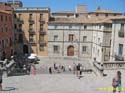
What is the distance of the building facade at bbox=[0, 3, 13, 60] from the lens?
45.9 metres

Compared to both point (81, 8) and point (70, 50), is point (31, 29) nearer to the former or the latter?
point (70, 50)

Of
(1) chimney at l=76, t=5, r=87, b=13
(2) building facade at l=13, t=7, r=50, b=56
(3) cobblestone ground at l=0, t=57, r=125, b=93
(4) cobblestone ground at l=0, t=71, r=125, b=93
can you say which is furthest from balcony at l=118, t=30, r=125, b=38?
(1) chimney at l=76, t=5, r=87, b=13

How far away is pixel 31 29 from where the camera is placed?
2200 inches

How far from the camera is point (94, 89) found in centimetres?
1711

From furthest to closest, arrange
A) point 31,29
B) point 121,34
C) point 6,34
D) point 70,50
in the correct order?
1. point 31,29
2. point 70,50
3. point 6,34
4. point 121,34

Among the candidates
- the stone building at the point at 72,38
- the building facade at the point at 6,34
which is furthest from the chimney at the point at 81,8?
the building facade at the point at 6,34

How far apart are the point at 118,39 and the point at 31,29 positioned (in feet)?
89.6

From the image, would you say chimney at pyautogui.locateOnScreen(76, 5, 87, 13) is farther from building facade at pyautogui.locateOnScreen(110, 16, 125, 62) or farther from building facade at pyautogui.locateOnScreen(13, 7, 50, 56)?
building facade at pyautogui.locateOnScreen(110, 16, 125, 62)

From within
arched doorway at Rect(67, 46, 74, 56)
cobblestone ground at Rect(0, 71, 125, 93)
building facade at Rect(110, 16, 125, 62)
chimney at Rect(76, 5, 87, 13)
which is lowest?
cobblestone ground at Rect(0, 71, 125, 93)

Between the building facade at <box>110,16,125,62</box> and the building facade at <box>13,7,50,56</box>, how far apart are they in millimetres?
24297

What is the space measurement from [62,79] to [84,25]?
34.2 meters

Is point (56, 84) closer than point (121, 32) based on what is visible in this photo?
Yes

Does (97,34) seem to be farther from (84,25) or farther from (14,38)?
(14,38)

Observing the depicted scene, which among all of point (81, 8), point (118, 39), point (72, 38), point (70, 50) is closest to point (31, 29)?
point (72, 38)
